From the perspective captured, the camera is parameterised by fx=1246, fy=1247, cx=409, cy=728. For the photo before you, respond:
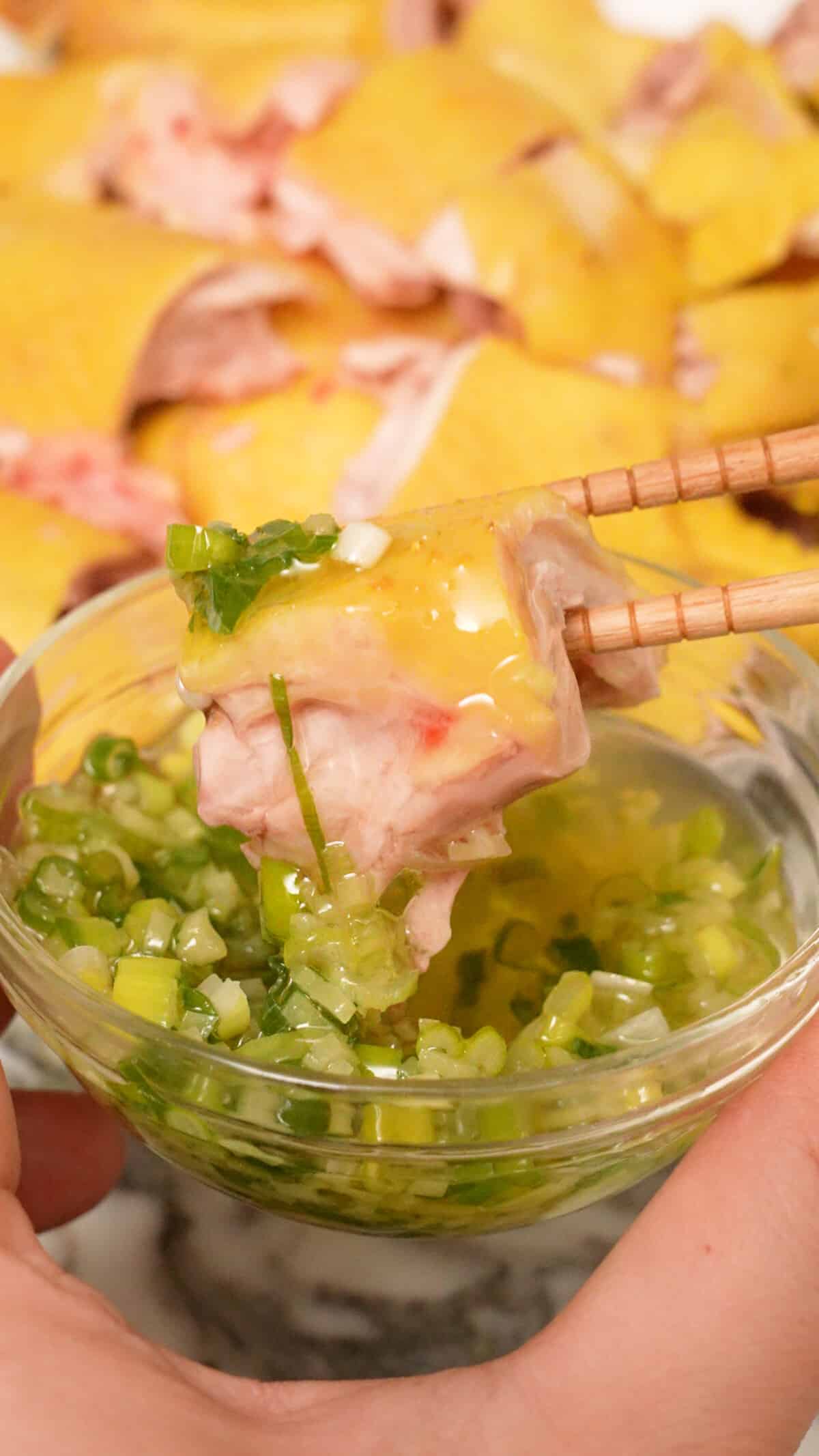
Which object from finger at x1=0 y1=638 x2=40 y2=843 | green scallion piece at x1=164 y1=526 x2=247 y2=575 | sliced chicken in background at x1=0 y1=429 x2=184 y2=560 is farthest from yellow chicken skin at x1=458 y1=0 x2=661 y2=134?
green scallion piece at x1=164 y1=526 x2=247 y2=575

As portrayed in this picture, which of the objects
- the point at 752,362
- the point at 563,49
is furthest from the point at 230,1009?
the point at 563,49

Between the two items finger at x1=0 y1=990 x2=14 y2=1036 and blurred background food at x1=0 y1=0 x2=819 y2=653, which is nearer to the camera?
finger at x1=0 y1=990 x2=14 y2=1036

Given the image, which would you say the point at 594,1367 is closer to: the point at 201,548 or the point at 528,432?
the point at 201,548

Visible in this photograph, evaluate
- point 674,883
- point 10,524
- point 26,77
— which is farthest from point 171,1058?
point 26,77

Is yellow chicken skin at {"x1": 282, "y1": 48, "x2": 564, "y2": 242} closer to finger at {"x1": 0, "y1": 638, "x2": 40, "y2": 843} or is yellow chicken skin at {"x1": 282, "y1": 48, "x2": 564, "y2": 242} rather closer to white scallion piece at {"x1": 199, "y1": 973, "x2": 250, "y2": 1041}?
finger at {"x1": 0, "y1": 638, "x2": 40, "y2": 843}

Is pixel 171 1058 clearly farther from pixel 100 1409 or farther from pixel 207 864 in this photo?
pixel 207 864

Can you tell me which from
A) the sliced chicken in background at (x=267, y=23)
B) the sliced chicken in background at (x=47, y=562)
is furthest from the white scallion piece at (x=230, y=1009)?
the sliced chicken in background at (x=267, y=23)

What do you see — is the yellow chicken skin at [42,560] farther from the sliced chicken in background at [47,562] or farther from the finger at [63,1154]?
the finger at [63,1154]
